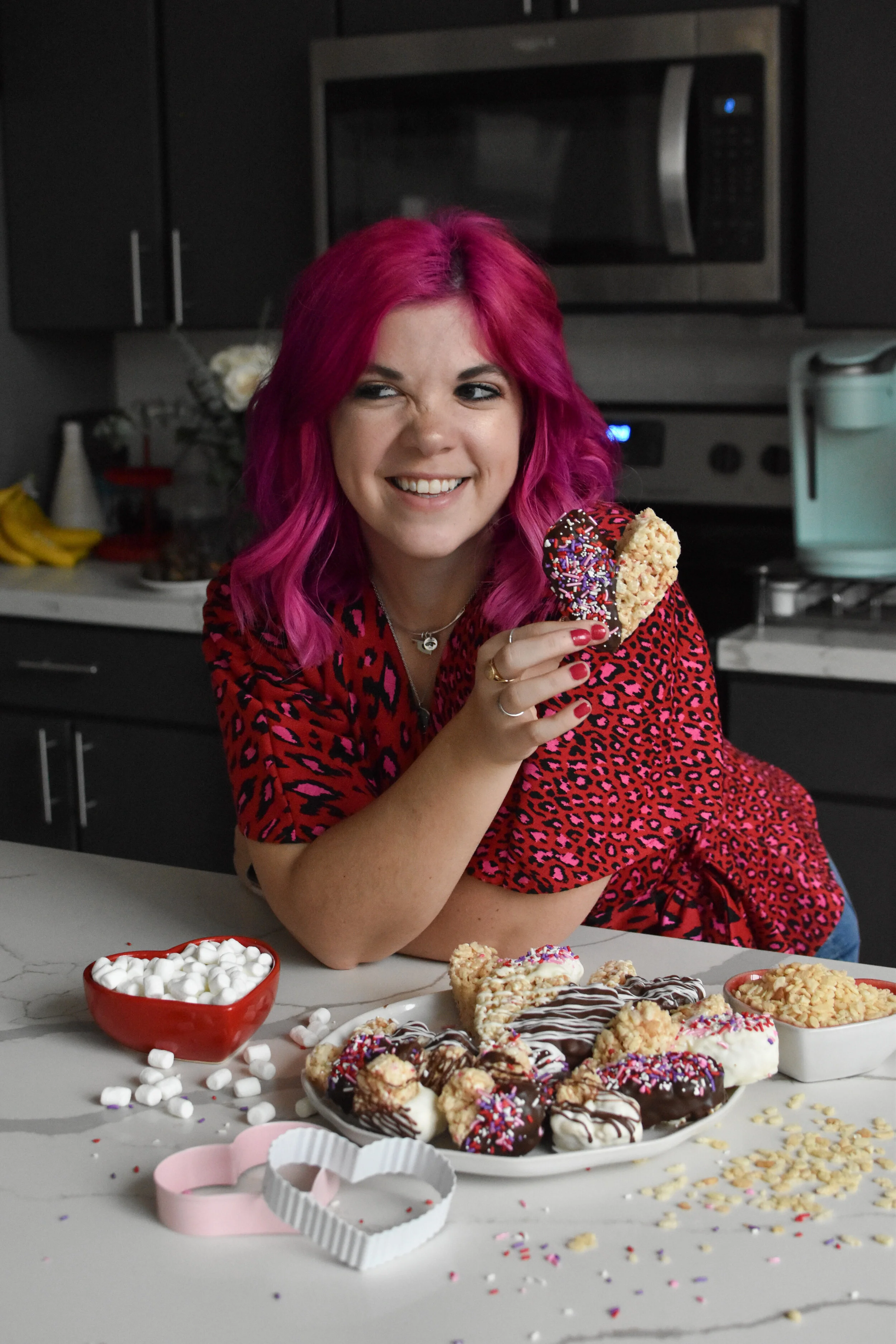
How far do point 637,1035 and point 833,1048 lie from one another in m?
0.16

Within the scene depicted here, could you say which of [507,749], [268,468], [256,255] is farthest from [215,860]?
[507,749]

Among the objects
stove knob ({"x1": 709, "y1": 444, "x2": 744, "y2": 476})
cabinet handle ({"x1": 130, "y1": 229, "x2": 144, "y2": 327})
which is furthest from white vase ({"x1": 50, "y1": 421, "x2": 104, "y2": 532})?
stove knob ({"x1": 709, "y1": 444, "x2": 744, "y2": 476})

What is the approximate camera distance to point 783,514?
2965mm

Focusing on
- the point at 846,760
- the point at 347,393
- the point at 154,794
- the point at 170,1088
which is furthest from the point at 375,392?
the point at 154,794

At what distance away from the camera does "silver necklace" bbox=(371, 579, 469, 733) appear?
1594 millimetres

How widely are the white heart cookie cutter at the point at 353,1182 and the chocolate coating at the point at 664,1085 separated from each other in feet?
0.42

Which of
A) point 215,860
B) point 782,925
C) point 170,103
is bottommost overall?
point 215,860

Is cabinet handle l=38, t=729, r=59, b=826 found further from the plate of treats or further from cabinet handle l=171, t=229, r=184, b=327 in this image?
the plate of treats

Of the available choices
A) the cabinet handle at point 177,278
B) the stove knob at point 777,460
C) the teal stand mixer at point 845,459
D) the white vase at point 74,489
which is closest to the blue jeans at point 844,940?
the teal stand mixer at point 845,459

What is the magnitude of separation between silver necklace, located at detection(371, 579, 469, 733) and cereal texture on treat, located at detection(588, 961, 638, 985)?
1.62 feet

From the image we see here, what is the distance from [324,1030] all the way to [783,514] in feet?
6.74

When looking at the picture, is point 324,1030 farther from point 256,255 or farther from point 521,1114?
point 256,255

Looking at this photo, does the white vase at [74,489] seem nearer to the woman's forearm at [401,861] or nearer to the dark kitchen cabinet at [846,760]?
the dark kitchen cabinet at [846,760]

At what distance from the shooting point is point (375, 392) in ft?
4.87
